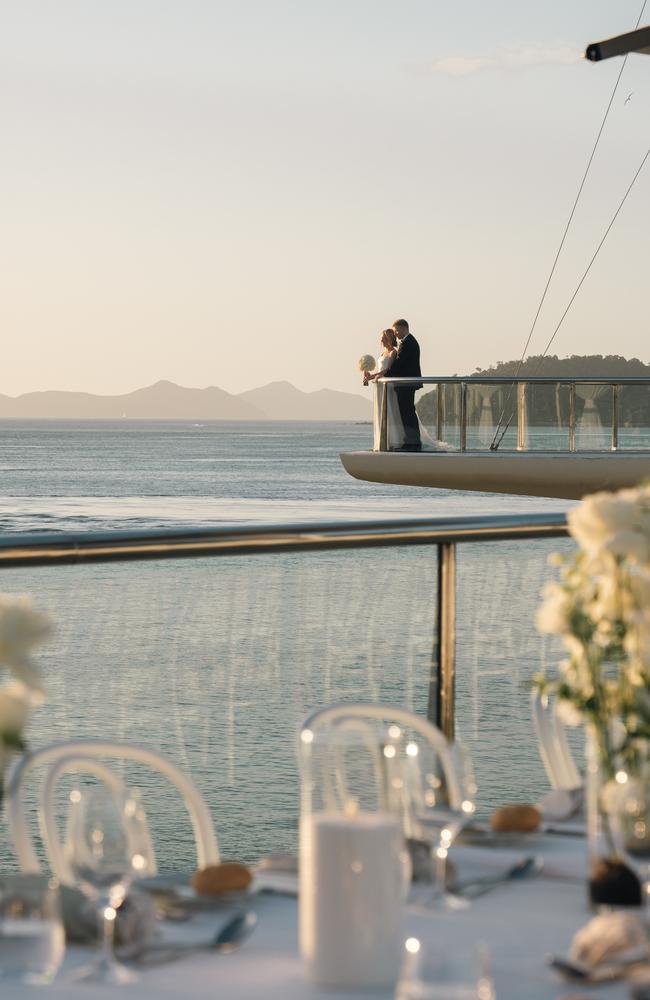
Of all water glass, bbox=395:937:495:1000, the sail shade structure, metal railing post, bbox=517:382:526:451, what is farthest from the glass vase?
metal railing post, bbox=517:382:526:451

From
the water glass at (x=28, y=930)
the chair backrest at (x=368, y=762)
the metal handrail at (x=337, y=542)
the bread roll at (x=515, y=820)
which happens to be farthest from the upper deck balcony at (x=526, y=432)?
the water glass at (x=28, y=930)

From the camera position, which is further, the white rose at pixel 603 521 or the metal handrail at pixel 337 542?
the metal handrail at pixel 337 542

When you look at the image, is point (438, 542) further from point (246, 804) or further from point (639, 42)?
point (639, 42)

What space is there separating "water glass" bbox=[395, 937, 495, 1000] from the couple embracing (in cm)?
2067

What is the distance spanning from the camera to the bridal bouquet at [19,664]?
68.4 inches

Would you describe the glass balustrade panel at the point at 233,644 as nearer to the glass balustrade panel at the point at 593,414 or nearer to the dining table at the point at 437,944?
the dining table at the point at 437,944

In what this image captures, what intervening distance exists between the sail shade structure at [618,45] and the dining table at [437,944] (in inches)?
703

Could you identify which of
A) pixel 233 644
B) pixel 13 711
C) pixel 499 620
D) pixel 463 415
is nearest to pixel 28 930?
Result: pixel 13 711

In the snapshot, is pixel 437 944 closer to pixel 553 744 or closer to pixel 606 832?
pixel 606 832

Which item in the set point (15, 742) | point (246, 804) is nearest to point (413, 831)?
point (15, 742)

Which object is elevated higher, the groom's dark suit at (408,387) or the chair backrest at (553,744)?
the groom's dark suit at (408,387)

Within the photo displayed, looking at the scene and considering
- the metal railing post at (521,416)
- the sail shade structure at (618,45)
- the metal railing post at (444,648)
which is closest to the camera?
the metal railing post at (444,648)

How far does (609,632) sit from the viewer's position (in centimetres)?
217

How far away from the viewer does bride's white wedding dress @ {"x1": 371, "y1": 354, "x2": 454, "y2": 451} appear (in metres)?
24.1
